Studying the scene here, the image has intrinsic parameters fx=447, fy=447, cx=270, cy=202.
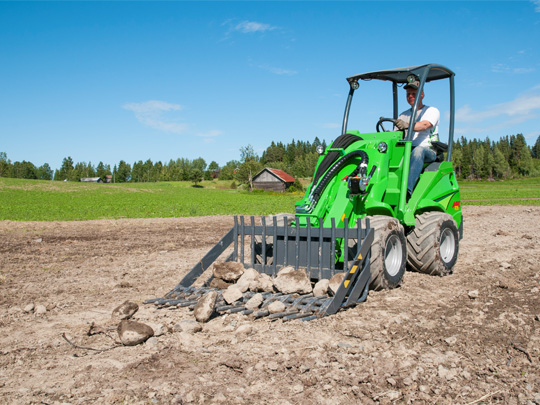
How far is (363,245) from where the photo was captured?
17.3 ft

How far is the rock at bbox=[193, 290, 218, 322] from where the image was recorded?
472 centimetres

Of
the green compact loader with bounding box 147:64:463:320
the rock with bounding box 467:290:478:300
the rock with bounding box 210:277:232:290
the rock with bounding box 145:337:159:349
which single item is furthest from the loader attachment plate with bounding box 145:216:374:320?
the rock with bounding box 467:290:478:300

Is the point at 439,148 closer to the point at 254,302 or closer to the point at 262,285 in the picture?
the point at 262,285

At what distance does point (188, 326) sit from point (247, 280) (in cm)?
121

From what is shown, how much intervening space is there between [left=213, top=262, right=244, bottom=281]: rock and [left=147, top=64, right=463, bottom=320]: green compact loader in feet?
0.75

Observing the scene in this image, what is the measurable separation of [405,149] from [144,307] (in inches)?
169

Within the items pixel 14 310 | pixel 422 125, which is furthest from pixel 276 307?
pixel 422 125

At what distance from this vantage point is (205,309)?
4750 millimetres

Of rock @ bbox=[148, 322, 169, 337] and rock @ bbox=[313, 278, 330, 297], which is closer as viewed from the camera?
rock @ bbox=[148, 322, 169, 337]

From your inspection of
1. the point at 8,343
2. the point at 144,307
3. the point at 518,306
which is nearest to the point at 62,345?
the point at 8,343

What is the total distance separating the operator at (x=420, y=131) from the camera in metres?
7.04

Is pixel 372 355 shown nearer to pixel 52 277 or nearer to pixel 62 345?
pixel 62 345

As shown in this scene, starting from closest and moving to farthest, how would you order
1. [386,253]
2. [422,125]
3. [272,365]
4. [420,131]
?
[272,365]
[386,253]
[422,125]
[420,131]

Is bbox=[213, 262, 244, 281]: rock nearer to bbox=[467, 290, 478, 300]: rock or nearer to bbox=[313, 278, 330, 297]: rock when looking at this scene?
bbox=[313, 278, 330, 297]: rock
